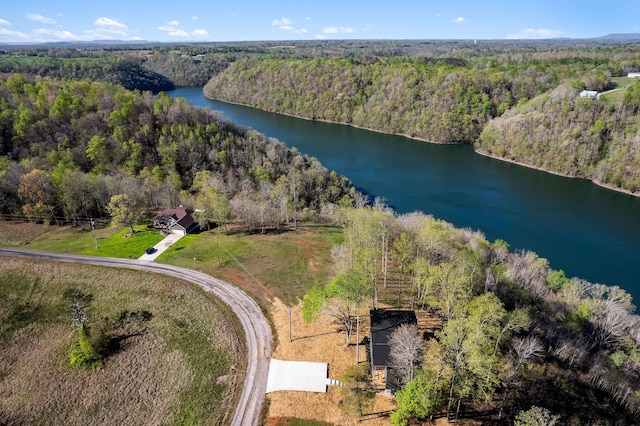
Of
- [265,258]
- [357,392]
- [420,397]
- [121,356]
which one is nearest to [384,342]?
[357,392]

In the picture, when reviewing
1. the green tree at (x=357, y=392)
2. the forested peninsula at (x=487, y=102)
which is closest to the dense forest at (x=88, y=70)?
the forested peninsula at (x=487, y=102)

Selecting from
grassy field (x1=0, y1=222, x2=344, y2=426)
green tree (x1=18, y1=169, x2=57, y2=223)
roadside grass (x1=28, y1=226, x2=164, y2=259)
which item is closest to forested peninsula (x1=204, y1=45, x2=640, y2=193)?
grassy field (x1=0, y1=222, x2=344, y2=426)

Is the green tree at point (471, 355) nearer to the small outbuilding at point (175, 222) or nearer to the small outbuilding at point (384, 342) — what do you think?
the small outbuilding at point (384, 342)

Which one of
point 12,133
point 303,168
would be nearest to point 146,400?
point 303,168

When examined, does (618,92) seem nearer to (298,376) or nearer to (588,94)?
(588,94)

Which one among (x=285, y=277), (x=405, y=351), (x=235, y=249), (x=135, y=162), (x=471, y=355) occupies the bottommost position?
(x=285, y=277)

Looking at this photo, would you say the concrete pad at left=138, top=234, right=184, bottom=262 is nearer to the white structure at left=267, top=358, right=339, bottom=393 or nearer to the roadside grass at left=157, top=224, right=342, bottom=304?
the roadside grass at left=157, top=224, right=342, bottom=304
